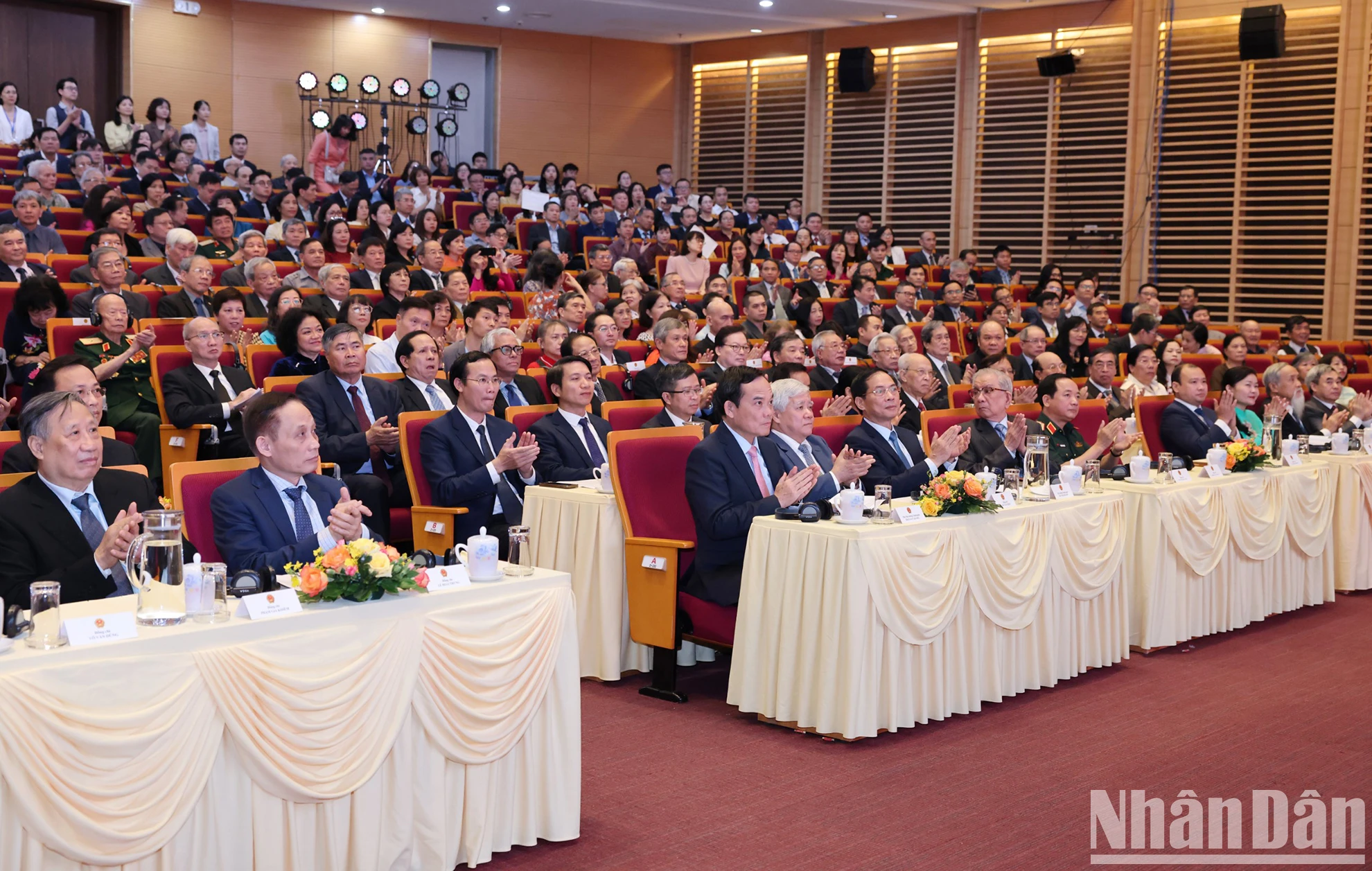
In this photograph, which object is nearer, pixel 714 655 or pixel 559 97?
pixel 714 655

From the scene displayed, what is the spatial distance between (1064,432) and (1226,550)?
864mm

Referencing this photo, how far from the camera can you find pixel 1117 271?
43.4 feet

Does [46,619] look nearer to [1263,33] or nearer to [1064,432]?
[1064,432]

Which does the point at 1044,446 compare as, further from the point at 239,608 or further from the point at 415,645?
the point at 239,608

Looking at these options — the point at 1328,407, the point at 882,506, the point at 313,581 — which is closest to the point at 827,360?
the point at 1328,407

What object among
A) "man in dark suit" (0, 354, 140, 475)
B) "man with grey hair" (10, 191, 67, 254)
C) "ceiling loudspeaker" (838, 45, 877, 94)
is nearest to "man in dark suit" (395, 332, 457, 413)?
"man in dark suit" (0, 354, 140, 475)

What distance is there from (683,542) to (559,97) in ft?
44.2

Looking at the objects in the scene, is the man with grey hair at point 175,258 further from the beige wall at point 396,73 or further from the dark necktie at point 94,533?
the beige wall at point 396,73

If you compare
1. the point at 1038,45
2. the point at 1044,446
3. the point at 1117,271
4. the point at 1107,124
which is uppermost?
the point at 1038,45

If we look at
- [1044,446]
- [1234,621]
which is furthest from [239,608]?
[1234,621]

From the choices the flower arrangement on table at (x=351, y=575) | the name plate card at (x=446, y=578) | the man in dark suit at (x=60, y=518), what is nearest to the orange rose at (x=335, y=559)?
the flower arrangement on table at (x=351, y=575)

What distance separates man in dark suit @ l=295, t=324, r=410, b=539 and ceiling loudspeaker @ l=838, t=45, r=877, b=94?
34.6 feet

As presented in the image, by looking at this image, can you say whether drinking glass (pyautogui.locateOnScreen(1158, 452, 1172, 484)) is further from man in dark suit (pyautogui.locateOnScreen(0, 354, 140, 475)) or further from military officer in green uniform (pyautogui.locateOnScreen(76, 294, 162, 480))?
military officer in green uniform (pyautogui.locateOnScreen(76, 294, 162, 480))

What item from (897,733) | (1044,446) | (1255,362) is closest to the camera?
(897,733)
